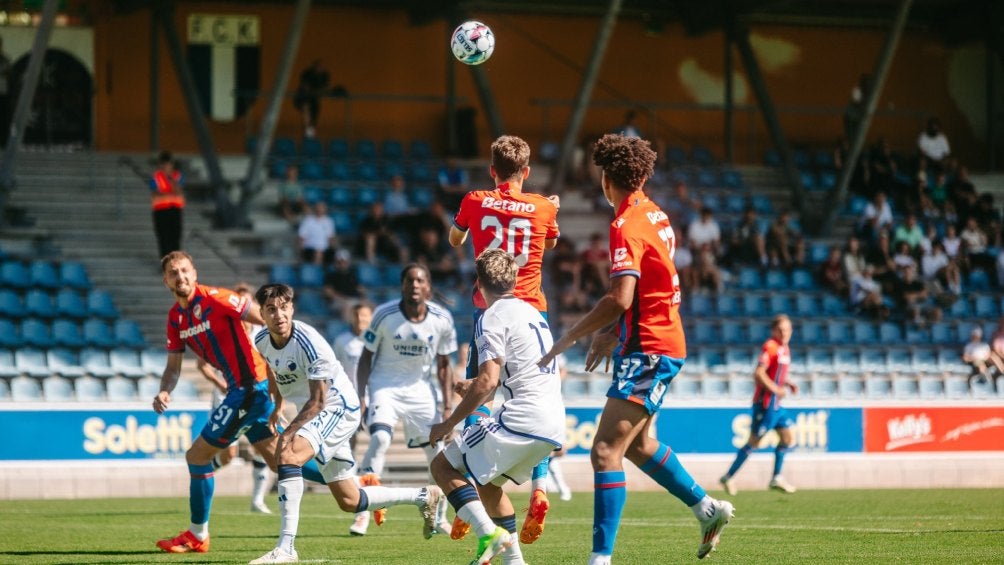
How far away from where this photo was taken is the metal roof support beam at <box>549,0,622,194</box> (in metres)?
26.0

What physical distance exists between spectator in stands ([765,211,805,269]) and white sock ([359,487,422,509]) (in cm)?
1715

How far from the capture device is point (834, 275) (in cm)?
2664

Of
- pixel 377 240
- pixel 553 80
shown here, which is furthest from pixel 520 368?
pixel 553 80

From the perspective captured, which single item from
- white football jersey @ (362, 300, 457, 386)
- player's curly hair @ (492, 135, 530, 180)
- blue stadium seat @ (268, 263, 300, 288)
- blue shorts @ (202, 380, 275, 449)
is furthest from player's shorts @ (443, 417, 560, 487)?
blue stadium seat @ (268, 263, 300, 288)

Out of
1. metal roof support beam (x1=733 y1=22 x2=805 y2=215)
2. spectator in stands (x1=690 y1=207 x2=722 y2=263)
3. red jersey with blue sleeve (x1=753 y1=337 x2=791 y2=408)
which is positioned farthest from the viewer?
metal roof support beam (x1=733 y1=22 x2=805 y2=215)

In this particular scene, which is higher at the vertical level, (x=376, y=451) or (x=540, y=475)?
(x=540, y=475)

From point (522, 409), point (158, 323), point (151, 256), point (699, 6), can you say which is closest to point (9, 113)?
point (151, 256)

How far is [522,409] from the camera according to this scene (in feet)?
26.7

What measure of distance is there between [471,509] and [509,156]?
256 centimetres

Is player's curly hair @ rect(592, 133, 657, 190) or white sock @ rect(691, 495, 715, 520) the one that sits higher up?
player's curly hair @ rect(592, 133, 657, 190)

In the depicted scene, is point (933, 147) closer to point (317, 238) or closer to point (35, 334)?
point (317, 238)

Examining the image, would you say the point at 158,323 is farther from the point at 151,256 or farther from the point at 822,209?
the point at 822,209

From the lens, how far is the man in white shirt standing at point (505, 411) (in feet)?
26.5

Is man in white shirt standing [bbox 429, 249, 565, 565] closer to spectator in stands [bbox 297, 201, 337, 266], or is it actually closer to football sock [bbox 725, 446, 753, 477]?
football sock [bbox 725, 446, 753, 477]
